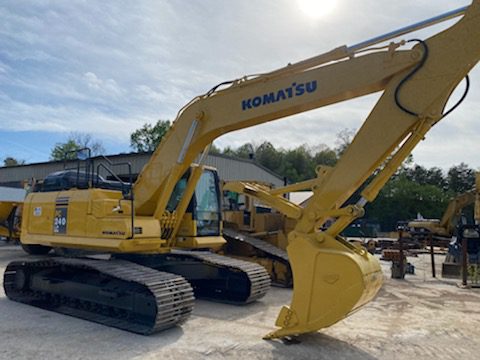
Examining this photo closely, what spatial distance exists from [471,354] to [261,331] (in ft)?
8.61

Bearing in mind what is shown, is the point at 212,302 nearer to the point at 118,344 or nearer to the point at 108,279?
the point at 108,279

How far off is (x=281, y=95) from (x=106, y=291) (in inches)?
151

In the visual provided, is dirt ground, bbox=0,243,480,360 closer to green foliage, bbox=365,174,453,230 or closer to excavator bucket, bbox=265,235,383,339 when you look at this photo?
excavator bucket, bbox=265,235,383,339

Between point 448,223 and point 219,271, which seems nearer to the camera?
point 219,271

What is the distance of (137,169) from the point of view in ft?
76.9

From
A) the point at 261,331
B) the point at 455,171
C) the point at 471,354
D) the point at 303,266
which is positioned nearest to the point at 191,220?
the point at 261,331

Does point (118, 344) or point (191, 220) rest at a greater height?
point (191, 220)

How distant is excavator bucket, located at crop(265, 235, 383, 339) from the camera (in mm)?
5340

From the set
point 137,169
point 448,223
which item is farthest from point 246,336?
point 137,169

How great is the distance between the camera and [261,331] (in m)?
6.49

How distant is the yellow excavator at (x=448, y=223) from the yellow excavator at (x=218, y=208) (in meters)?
12.0

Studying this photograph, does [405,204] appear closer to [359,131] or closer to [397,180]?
[397,180]

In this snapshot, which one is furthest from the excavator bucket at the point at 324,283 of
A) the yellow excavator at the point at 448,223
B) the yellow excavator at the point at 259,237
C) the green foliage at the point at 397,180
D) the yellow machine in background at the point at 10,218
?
the green foliage at the point at 397,180

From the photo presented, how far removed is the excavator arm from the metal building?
1565 cm
